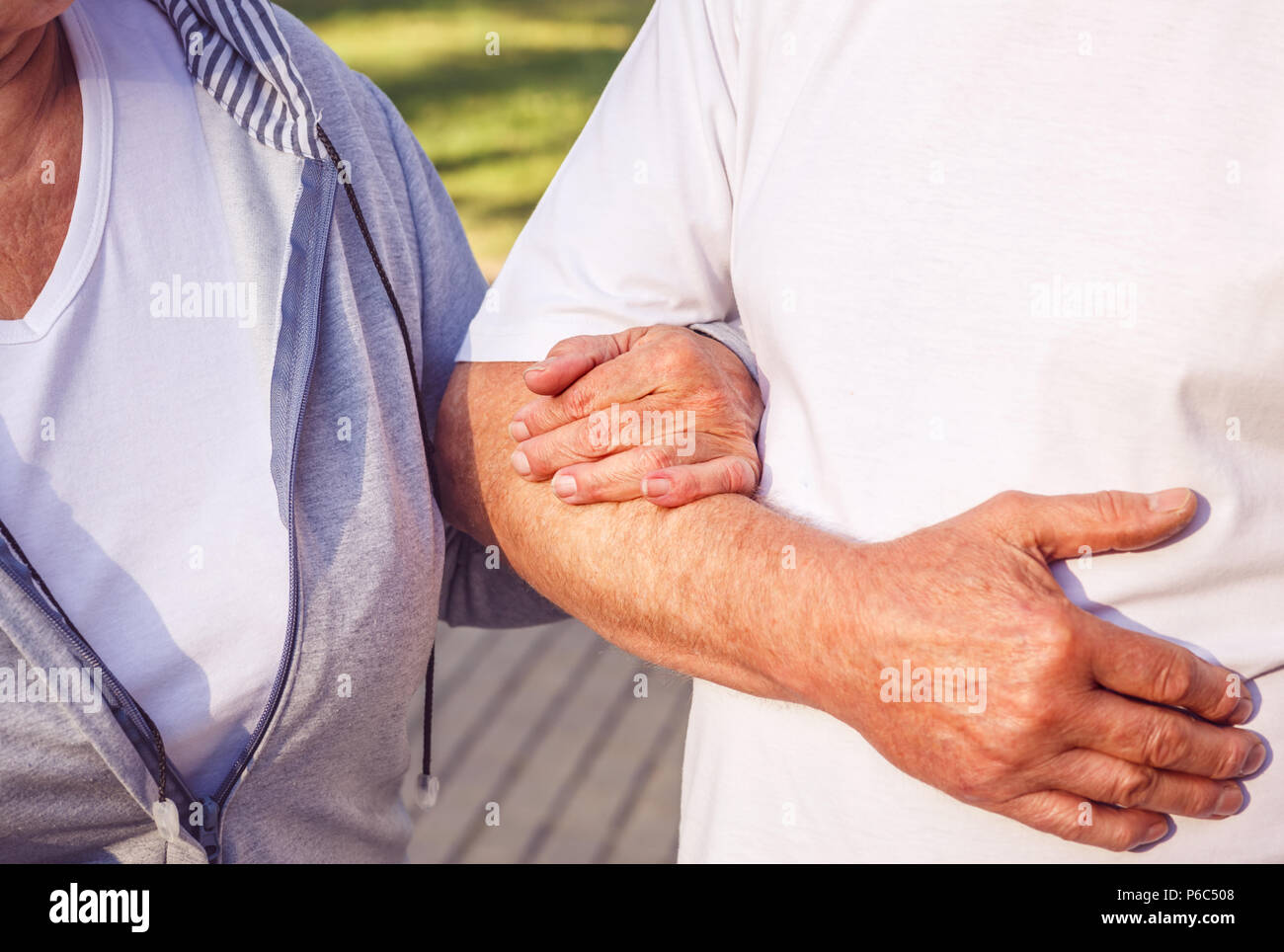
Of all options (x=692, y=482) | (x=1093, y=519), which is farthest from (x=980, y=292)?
(x=692, y=482)

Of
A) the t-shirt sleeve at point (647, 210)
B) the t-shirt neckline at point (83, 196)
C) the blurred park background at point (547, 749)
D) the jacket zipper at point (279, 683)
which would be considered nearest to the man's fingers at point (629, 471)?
the t-shirt sleeve at point (647, 210)

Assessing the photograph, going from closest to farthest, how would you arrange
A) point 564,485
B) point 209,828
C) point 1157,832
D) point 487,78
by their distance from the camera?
point 1157,832, point 209,828, point 564,485, point 487,78

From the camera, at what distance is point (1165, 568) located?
1547mm

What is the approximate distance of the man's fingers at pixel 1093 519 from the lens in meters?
1.50

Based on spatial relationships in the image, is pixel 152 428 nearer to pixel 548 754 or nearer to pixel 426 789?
pixel 426 789

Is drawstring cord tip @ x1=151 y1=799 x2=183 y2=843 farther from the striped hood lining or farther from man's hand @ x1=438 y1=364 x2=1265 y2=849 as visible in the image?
the striped hood lining

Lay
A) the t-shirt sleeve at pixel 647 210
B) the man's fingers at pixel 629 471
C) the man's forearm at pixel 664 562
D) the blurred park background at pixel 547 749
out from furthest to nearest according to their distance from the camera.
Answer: the blurred park background at pixel 547 749 → the t-shirt sleeve at pixel 647 210 → the man's fingers at pixel 629 471 → the man's forearm at pixel 664 562

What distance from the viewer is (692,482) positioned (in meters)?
1.73

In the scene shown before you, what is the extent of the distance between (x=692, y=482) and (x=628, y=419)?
16 cm

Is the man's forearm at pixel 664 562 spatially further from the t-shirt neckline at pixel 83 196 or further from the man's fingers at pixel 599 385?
the t-shirt neckline at pixel 83 196

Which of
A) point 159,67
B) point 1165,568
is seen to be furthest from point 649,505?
point 159,67

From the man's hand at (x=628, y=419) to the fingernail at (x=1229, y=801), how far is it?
2.44ft
